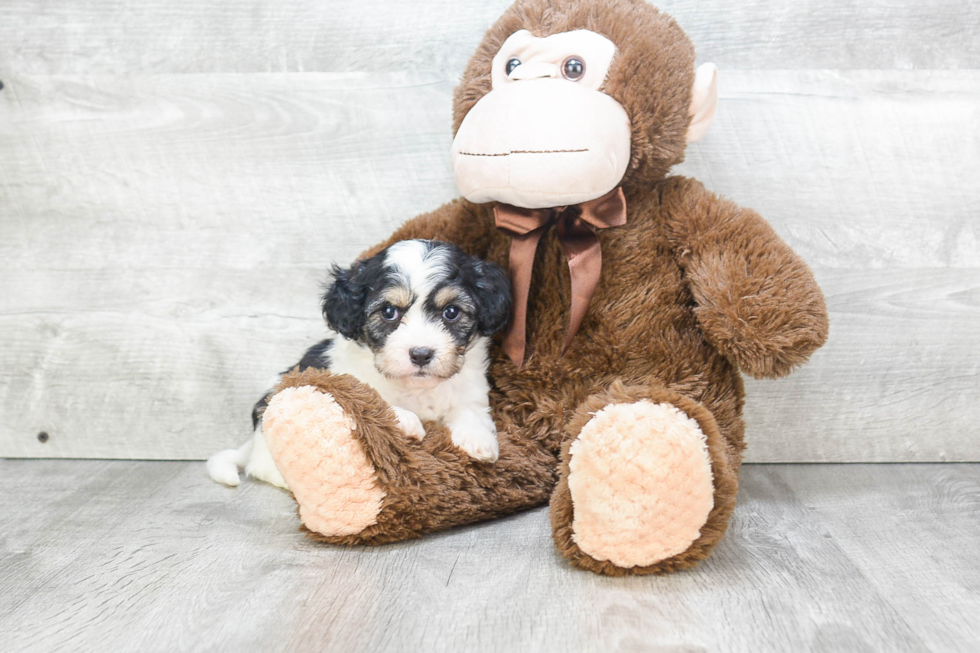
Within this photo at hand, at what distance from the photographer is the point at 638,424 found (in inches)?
56.9

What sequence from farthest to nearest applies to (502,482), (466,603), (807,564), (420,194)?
(420,194) → (502,482) → (807,564) → (466,603)

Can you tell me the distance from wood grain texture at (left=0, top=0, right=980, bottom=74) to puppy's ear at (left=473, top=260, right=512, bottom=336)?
783 millimetres

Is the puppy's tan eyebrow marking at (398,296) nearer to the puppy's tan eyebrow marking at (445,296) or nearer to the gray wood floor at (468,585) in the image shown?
the puppy's tan eyebrow marking at (445,296)

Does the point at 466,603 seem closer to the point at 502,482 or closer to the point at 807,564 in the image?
the point at 502,482

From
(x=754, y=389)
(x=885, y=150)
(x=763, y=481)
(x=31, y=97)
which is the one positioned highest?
(x=31, y=97)

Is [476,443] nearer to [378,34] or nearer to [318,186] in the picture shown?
[318,186]

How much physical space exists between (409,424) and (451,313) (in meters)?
0.26

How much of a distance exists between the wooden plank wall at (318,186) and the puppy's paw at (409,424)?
0.79m

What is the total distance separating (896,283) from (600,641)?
157 centimetres

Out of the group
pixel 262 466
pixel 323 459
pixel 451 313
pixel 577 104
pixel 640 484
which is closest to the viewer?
pixel 640 484

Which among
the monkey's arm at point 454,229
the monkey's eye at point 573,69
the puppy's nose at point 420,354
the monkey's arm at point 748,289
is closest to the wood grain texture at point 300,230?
the monkey's arm at point 454,229

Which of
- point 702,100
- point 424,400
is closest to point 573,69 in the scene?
point 702,100

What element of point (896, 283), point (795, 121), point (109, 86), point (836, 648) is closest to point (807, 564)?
point (836, 648)

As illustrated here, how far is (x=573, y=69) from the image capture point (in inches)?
68.3
